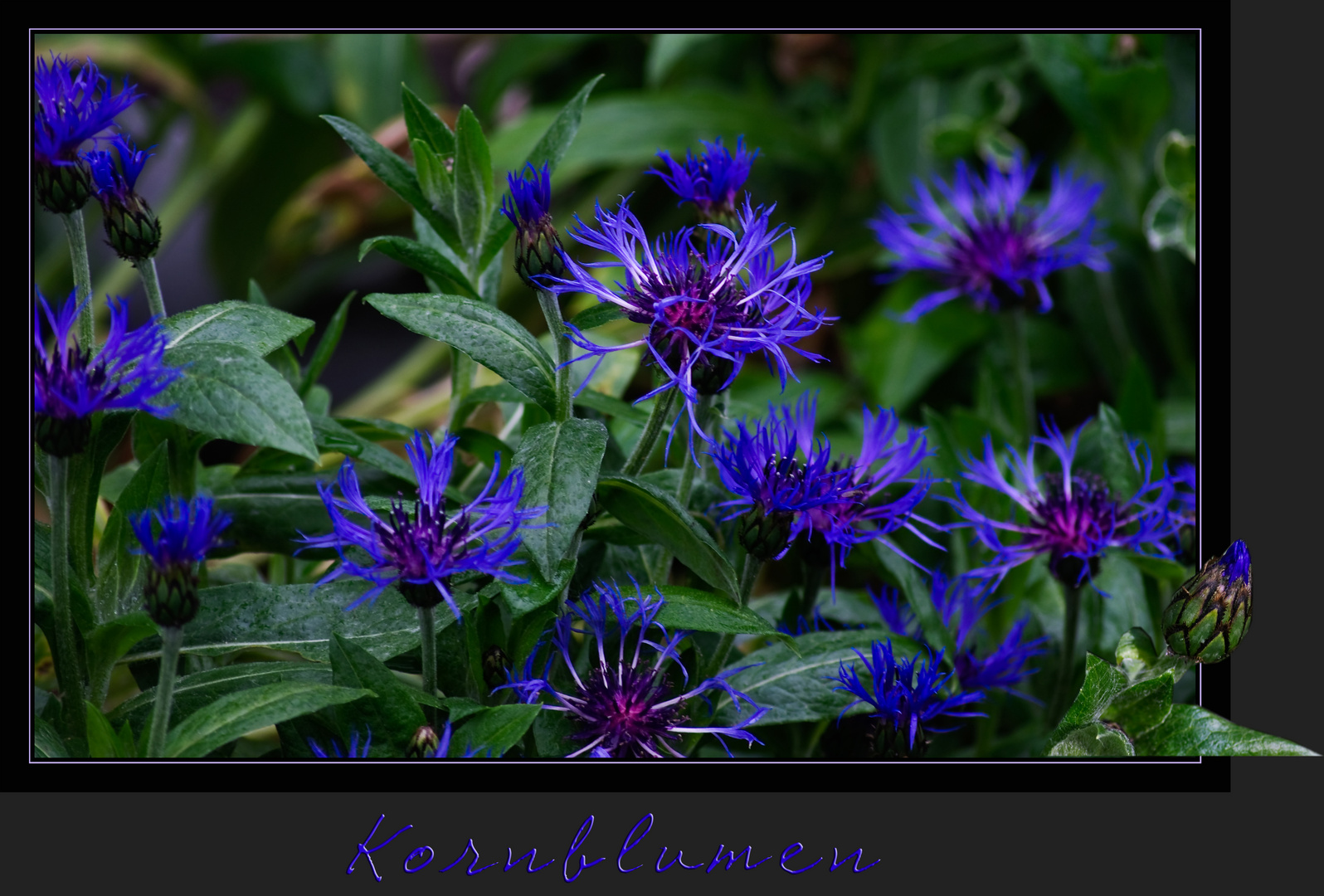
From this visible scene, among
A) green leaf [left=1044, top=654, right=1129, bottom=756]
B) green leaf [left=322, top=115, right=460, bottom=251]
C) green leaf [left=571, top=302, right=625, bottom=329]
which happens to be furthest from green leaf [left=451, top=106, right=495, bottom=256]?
green leaf [left=1044, top=654, right=1129, bottom=756]

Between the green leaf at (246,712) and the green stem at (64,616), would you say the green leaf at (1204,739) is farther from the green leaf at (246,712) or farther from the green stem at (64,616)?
the green stem at (64,616)

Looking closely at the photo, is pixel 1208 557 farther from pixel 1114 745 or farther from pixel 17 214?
pixel 17 214

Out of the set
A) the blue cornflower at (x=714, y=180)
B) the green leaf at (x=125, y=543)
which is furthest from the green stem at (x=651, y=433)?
the green leaf at (x=125, y=543)

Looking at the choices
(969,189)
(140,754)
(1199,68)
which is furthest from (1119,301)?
(140,754)

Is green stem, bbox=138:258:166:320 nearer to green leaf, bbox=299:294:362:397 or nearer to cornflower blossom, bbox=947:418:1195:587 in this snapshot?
green leaf, bbox=299:294:362:397

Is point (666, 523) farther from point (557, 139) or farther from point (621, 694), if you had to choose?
point (557, 139)

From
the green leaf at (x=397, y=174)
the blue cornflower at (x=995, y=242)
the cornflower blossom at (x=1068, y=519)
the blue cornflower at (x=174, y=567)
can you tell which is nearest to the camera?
the blue cornflower at (x=174, y=567)
